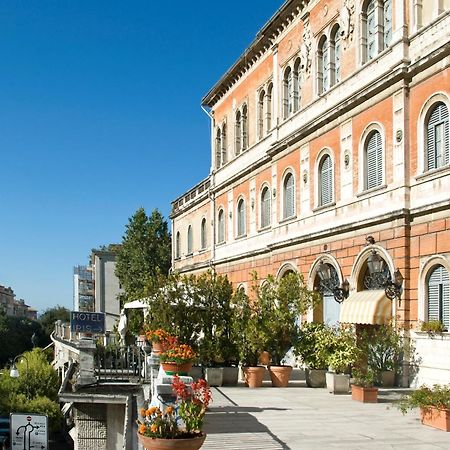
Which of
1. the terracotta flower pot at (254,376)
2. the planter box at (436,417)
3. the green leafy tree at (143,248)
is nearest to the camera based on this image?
the planter box at (436,417)

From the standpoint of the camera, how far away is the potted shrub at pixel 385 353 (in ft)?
56.3

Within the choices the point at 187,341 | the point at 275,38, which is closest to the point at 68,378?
the point at 187,341

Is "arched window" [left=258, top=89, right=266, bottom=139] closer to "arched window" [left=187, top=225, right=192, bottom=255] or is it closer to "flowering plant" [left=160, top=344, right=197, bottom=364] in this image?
"arched window" [left=187, top=225, right=192, bottom=255]

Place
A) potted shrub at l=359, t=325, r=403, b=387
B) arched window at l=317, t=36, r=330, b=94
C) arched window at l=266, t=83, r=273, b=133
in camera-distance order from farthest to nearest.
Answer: arched window at l=266, t=83, r=273, b=133
arched window at l=317, t=36, r=330, b=94
potted shrub at l=359, t=325, r=403, b=387

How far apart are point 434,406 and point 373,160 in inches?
382

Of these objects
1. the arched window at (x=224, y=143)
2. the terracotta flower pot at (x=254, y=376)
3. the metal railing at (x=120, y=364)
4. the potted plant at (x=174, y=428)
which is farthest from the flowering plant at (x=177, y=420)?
the arched window at (x=224, y=143)

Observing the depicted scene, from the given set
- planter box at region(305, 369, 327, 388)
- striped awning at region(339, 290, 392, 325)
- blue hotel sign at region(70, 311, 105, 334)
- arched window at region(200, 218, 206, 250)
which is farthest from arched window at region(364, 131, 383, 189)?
arched window at region(200, 218, 206, 250)

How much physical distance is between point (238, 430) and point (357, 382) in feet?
14.8

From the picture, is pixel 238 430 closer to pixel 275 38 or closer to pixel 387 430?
pixel 387 430

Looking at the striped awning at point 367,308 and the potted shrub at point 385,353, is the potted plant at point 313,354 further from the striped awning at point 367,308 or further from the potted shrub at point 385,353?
the striped awning at point 367,308

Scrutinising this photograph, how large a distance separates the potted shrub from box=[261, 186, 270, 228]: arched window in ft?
38.9

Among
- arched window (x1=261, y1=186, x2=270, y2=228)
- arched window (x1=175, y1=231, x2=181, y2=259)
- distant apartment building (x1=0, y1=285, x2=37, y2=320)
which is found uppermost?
arched window (x1=261, y1=186, x2=270, y2=228)

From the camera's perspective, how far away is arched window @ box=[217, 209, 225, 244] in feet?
117

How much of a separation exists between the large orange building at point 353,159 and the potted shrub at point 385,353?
19.5 inches
